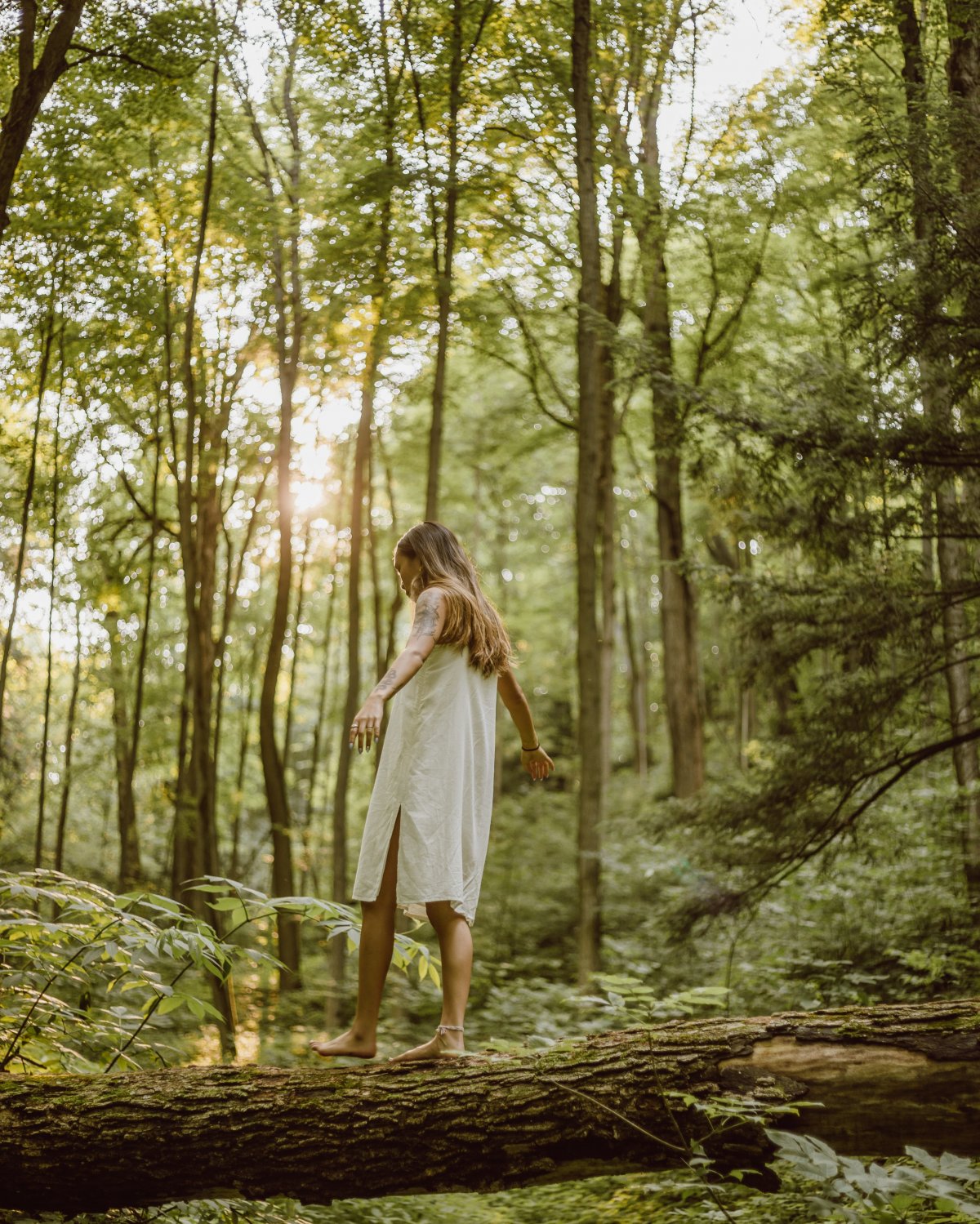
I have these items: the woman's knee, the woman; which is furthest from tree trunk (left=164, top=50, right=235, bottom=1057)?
the woman's knee

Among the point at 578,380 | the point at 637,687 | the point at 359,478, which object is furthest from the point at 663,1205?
the point at 637,687

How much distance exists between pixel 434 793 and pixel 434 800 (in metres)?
0.03

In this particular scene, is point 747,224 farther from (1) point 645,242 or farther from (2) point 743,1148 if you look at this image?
(2) point 743,1148

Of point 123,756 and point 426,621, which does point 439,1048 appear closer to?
point 426,621

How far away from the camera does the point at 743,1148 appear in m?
3.07

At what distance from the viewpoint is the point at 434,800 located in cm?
387

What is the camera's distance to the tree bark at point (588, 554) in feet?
30.4

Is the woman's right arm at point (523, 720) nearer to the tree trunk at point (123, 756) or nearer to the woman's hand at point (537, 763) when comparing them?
the woman's hand at point (537, 763)

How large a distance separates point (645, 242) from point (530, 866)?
374 inches

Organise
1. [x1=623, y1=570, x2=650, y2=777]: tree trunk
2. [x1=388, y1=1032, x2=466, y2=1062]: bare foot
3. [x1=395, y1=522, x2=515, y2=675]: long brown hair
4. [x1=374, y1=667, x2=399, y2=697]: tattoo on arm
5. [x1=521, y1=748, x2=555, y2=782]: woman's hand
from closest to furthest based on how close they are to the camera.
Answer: [x1=374, y1=667, x2=399, y2=697]: tattoo on arm, [x1=388, y1=1032, x2=466, y2=1062]: bare foot, [x1=395, y1=522, x2=515, y2=675]: long brown hair, [x1=521, y1=748, x2=555, y2=782]: woman's hand, [x1=623, y1=570, x2=650, y2=777]: tree trunk

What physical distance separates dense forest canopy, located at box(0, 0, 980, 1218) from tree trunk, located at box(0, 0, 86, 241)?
25 mm

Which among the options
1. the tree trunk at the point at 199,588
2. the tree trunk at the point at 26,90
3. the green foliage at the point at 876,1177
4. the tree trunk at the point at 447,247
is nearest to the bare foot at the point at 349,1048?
the green foliage at the point at 876,1177

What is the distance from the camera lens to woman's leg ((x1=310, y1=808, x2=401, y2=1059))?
380cm

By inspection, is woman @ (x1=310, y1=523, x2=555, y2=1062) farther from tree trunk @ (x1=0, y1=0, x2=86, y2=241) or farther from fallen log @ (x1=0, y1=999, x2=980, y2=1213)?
tree trunk @ (x1=0, y1=0, x2=86, y2=241)
